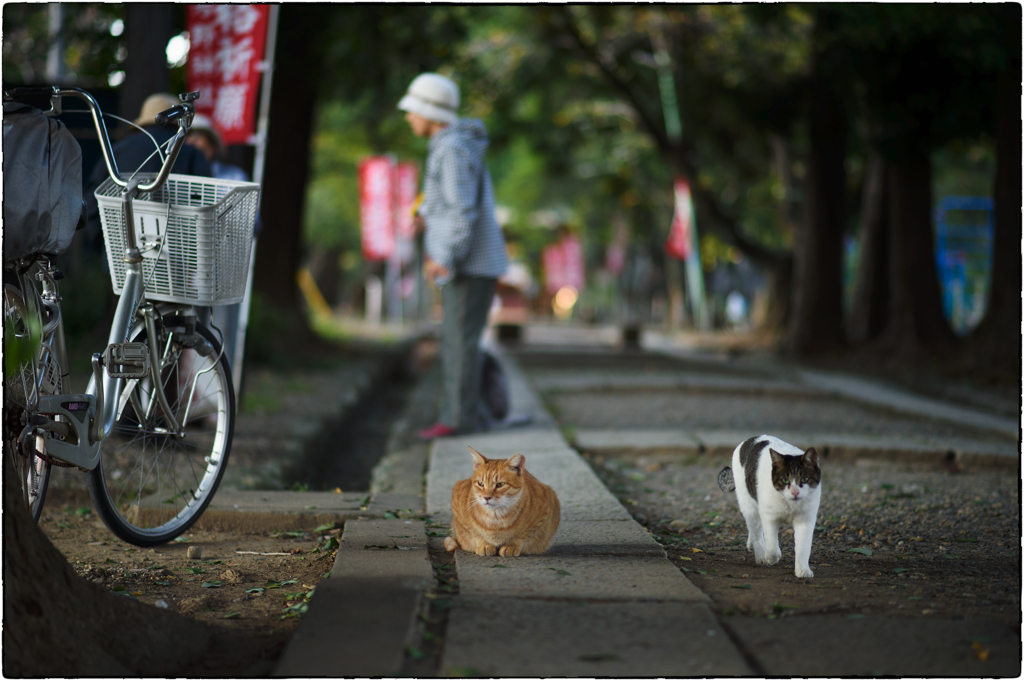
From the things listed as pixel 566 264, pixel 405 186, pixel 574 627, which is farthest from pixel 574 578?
pixel 566 264

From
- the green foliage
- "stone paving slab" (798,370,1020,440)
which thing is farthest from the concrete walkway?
the green foliage

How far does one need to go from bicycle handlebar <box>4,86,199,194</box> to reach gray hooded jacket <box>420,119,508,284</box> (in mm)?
2681

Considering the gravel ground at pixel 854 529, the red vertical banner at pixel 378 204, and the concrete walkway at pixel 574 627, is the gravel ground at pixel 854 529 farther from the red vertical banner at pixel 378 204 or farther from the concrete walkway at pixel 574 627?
the red vertical banner at pixel 378 204

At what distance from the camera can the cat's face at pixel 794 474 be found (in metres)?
3.28

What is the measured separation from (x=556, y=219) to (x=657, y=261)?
32.6 feet

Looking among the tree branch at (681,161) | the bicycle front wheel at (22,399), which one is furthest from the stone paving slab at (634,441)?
the tree branch at (681,161)

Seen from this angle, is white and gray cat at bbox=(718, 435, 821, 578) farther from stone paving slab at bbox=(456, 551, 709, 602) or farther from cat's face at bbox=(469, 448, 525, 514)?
cat's face at bbox=(469, 448, 525, 514)

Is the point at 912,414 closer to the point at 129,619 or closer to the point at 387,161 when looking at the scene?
the point at 129,619

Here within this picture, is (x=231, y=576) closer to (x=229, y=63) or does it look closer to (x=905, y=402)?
(x=229, y=63)

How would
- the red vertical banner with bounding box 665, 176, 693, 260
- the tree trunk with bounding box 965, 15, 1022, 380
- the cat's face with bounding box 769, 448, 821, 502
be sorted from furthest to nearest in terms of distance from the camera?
the red vertical banner with bounding box 665, 176, 693, 260, the tree trunk with bounding box 965, 15, 1022, 380, the cat's face with bounding box 769, 448, 821, 502

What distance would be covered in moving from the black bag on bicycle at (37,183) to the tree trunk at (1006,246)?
1039 centimetres

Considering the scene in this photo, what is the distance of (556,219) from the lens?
1790 inches

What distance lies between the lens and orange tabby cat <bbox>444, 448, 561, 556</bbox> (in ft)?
11.5

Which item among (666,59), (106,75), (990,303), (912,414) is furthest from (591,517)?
(666,59)
